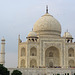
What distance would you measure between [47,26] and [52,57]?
17.7ft

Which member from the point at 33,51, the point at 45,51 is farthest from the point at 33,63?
the point at 45,51

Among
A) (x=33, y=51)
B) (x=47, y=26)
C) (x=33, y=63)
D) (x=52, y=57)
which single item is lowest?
(x=33, y=63)

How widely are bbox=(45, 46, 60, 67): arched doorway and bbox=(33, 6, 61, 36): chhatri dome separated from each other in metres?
3.03

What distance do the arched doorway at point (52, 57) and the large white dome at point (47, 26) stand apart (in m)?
3.03

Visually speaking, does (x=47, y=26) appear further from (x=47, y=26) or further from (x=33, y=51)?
(x=33, y=51)

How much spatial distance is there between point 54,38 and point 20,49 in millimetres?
5745

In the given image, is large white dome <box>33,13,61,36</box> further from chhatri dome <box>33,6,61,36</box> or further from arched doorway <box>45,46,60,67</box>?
arched doorway <box>45,46,60,67</box>

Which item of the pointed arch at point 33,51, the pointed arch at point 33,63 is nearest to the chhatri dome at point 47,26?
the pointed arch at point 33,51

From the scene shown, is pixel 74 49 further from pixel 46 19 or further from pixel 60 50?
pixel 46 19

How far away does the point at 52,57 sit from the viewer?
45156 millimetres

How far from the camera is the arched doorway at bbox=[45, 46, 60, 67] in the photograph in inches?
1762

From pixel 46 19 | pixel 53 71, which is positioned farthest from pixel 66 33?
pixel 53 71

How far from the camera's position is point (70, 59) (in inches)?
1729

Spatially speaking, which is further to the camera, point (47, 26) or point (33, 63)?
point (47, 26)
